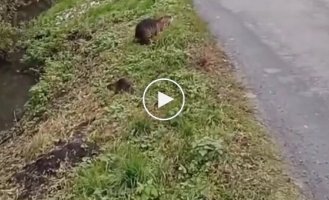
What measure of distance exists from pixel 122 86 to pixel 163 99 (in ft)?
4.31

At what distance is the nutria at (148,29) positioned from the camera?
34.2ft

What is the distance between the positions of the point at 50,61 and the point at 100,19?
5.98 ft

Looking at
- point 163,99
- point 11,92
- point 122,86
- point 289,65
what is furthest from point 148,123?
point 11,92

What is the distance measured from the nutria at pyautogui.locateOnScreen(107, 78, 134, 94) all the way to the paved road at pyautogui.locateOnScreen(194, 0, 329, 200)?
139 cm

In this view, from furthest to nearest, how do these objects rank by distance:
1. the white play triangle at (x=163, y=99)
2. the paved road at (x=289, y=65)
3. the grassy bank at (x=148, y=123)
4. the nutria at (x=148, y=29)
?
the nutria at (x=148, y=29), the white play triangle at (x=163, y=99), the paved road at (x=289, y=65), the grassy bank at (x=148, y=123)

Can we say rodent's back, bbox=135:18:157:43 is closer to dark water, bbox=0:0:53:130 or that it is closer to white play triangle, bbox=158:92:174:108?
dark water, bbox=0:0:53:130

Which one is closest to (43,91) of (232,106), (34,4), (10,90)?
(10,90)

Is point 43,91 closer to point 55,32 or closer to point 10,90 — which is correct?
point 10,90

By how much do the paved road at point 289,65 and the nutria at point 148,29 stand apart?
2.63ft

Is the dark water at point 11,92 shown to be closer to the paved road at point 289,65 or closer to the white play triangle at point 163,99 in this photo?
the paved road at point 289,65

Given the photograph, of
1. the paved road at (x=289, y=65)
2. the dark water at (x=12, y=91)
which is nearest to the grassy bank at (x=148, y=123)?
the paved road at (x=289, y=65)

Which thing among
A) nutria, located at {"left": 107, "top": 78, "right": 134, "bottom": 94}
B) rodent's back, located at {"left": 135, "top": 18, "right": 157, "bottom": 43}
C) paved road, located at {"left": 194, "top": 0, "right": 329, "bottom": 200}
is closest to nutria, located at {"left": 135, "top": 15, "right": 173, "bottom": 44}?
rodent's back, located at {"left": 135, "top": 18, "right": 157, "bottom": 43}

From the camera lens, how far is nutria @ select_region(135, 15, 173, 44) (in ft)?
34.2

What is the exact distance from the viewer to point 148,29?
1060 cm
